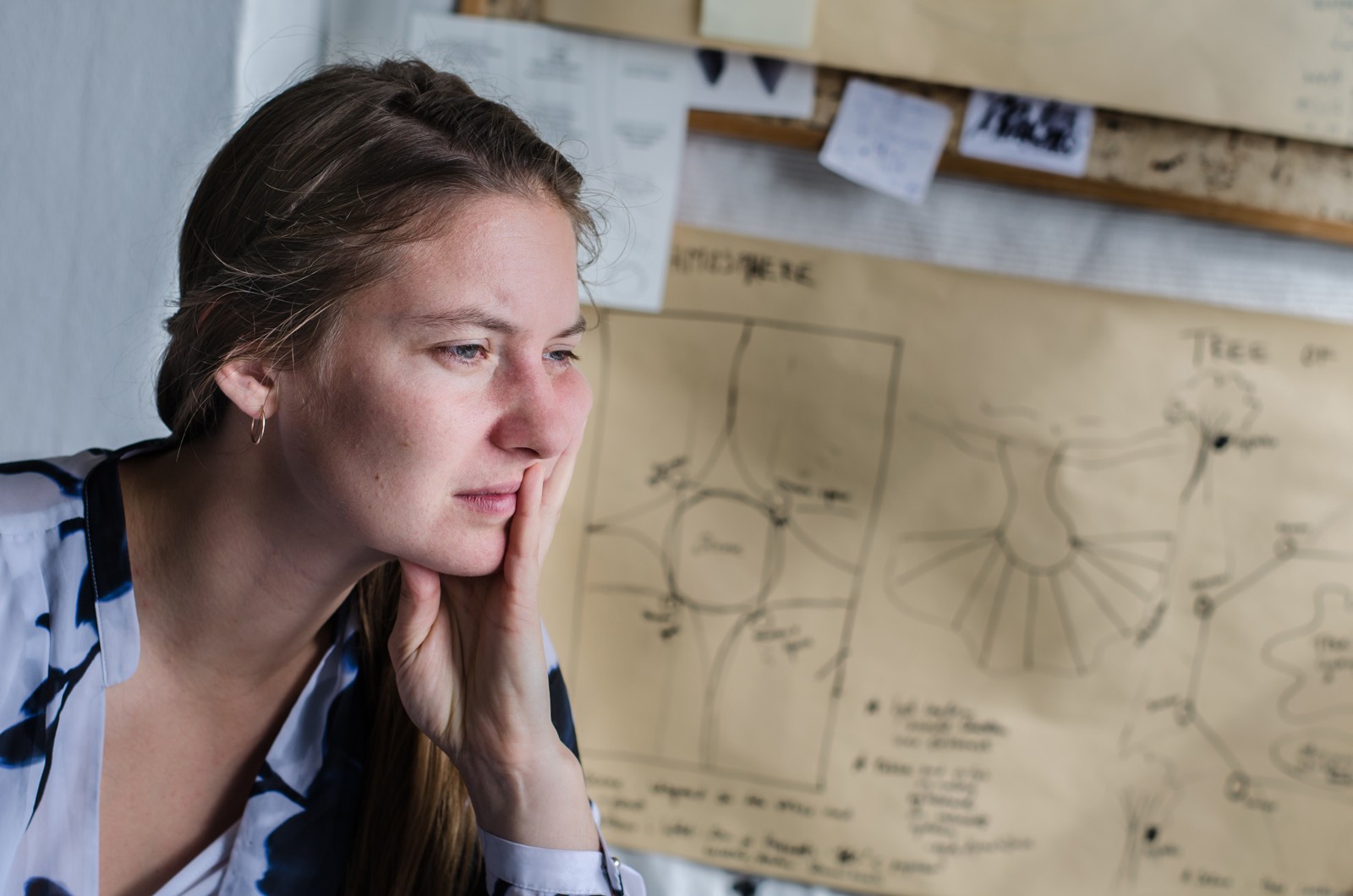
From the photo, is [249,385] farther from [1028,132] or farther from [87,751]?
[1028,132]

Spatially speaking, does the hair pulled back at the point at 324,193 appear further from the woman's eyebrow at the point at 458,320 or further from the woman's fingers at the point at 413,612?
the woman's fingers at the point at 413,612

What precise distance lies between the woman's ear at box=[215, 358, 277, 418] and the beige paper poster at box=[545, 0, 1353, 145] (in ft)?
2.15

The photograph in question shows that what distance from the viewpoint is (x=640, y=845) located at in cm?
117

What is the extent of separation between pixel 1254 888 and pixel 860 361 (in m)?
0.81

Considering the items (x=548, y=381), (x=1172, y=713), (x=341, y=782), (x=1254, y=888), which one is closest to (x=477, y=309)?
(x=548, y=381)

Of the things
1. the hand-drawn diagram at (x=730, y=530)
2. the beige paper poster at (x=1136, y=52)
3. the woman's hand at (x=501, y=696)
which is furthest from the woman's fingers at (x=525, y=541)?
the beige paper poster at (x=1136, y=52)

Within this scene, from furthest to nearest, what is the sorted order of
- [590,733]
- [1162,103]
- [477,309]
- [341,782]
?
[590,733], [1162,103], [341,782], [477,309]

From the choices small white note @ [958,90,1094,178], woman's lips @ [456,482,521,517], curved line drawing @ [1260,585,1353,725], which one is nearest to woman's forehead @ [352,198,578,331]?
woman's lips @ [456,482,521,517]

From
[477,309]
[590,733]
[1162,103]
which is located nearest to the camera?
[477,309]

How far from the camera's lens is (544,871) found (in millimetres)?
766

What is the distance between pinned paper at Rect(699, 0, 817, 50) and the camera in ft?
3.41

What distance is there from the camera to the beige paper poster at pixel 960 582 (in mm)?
1098

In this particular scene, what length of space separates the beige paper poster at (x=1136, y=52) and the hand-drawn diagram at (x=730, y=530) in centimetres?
32

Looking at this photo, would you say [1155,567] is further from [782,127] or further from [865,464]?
[782,127]
